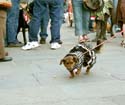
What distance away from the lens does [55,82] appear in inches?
246

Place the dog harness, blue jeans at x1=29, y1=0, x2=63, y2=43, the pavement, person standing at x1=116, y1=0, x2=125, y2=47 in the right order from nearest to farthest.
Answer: the pavement < the dog harness < blue jeans at x1=29, y1=0, x2=63, y2=43 < person standing at x1=116, y1=0, x2=125, y2=47

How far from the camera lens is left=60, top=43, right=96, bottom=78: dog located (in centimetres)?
615

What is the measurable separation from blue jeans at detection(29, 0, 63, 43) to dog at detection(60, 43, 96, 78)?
8.62 feet

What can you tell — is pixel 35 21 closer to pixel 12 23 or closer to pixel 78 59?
pixel 12 23

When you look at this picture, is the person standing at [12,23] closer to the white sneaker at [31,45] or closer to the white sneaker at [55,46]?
the white sneaker at [31,45]

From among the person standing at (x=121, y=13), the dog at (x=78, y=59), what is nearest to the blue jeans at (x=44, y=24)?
the person standing at (x=121, y=13)

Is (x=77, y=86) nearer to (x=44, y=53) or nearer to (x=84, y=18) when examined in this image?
(x=44, y=53)

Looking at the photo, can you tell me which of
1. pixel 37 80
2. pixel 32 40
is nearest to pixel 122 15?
pixel 32 40

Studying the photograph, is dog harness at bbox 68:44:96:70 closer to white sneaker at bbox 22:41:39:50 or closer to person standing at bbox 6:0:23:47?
white sneaker at bbox 22:41:39:50

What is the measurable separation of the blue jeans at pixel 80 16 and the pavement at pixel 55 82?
1412 millimetres

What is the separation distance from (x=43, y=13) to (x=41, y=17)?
0.40 ft

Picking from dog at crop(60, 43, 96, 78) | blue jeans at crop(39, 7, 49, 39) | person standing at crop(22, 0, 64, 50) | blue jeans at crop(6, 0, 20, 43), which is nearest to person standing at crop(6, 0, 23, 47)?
blue jeans at crop(6, 0, 20, 43)

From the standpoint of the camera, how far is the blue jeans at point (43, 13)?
902 cm

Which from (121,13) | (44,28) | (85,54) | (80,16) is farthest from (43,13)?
(85,54)
